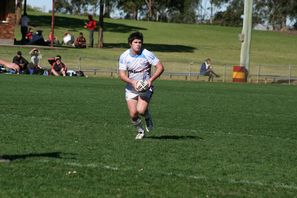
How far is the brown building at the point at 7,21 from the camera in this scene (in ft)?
169

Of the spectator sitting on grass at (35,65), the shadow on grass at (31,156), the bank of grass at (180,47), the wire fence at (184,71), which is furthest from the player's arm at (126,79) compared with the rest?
the bank of grass at (180,47)

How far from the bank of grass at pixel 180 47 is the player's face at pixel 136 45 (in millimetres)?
30014

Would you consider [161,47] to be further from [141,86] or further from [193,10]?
[193,10]

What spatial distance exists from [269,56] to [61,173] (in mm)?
64406

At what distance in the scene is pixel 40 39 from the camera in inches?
2201

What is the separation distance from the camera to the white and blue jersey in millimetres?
12602

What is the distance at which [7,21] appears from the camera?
51656 millimetres

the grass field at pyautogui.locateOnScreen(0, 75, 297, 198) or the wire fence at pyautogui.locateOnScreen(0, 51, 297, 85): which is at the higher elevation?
the grass field at pyautogui.locateOnScreen(0, 75, 297, 198)

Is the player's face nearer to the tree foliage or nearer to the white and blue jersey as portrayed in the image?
the white and blue jersey

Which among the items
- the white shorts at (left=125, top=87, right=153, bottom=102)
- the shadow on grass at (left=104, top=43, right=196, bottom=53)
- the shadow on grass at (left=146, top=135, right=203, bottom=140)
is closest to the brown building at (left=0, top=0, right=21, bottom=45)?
the shadow on grass at (left=104, top=43, right=196, bottom=53)

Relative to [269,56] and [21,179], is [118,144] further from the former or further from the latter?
[269,56]

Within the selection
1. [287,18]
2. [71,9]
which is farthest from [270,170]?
[71,9]

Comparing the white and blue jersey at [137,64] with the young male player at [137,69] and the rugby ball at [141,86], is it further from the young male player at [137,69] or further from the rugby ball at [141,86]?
the rugby ball at [141,86]

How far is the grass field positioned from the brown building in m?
31.1
